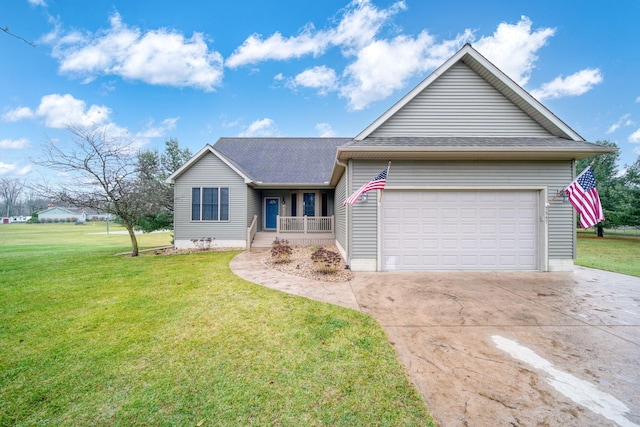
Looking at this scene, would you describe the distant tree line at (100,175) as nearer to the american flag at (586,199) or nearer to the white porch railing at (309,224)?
the white porch railing at (309,224)

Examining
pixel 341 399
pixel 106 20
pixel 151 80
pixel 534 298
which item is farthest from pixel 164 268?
pixel 151 80

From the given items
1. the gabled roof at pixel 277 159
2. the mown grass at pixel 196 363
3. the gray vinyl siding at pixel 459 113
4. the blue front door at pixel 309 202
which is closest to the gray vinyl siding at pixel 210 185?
the gabled roof at pixel 277 159

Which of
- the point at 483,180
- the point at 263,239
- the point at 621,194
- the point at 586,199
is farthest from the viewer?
the point at 621,194

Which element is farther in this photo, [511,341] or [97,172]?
[97,172]

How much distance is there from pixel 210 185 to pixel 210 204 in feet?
3.22

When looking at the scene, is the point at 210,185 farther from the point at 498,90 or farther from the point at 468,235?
the point at 498,90

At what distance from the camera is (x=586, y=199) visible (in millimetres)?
6031

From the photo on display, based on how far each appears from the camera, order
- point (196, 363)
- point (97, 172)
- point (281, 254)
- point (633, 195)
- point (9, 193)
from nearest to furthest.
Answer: point (196, 363)
point (281, 254)
point (97, 172)
point (633, 195)
point (9, 193)

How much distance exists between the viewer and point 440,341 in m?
3.40

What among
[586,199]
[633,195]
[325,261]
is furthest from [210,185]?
[633,195]

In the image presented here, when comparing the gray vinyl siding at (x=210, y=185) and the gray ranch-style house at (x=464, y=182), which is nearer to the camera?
the gray ranch-style house at (x=464, y=182)

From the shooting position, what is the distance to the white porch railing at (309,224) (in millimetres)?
13250

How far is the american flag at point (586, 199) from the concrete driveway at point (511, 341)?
171cm

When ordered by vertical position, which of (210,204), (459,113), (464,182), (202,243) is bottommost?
(202,243)
